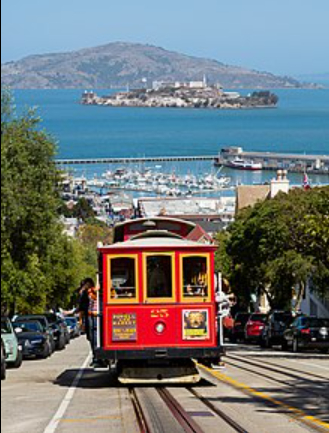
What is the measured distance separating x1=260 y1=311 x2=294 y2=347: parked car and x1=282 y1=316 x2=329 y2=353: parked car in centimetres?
352

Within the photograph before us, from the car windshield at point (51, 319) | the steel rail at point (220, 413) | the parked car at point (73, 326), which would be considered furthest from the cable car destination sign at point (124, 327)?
the parked car at point (73, 326)

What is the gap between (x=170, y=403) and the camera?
18.0 metres

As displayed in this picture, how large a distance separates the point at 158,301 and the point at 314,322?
18714 millimetres

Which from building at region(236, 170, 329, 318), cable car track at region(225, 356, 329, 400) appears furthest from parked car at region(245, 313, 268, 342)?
cable car track at region(225, 356, 329, 400)

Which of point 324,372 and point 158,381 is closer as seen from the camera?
point 158,381

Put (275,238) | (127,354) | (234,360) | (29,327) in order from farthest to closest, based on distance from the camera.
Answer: (275,238), (29,327), (234,360), (127,354)

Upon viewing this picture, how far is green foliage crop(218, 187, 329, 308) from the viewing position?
4409 centimetres

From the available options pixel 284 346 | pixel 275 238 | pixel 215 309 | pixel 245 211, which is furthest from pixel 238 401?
Answer: pixel 245 211

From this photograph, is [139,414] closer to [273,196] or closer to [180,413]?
[180,413]

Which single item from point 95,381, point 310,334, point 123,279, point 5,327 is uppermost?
point 123,279

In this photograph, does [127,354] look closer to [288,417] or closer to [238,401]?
[238,401]

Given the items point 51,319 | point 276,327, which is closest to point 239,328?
point 276,327

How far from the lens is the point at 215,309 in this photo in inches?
789

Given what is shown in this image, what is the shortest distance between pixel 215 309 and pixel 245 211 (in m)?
43.7
